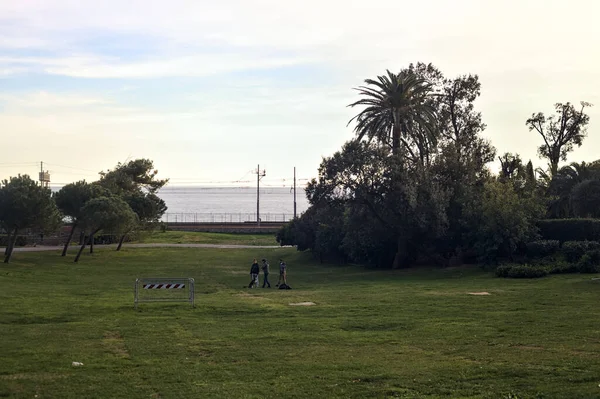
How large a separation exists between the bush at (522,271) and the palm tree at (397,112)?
56.3 ft

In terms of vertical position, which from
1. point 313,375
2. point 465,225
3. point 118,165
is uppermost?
point 118,165

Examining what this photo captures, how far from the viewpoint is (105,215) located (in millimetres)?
59438

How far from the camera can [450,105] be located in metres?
66.6

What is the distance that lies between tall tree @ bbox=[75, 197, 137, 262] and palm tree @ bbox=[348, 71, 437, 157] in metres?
22.6

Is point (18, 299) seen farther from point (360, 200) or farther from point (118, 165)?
point (118, 165)

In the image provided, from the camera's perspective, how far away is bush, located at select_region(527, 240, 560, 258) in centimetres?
4409

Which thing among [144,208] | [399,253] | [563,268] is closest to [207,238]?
[144,208]

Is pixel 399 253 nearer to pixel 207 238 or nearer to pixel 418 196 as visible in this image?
pixel 418 196

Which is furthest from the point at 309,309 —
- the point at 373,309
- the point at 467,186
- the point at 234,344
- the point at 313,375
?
the point at 467,186

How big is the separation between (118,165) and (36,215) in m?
52.6

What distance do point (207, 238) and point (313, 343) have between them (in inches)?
2879

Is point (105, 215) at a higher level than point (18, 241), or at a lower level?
higher

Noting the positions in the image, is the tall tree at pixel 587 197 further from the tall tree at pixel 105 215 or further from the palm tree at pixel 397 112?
the tall tree at pixel 105 215

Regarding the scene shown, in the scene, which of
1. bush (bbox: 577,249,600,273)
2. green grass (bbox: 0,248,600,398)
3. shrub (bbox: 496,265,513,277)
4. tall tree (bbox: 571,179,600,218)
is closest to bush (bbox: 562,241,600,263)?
bush (bbox: 577,249,600,273)
